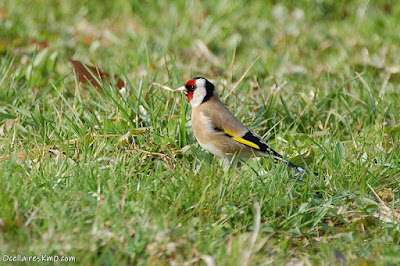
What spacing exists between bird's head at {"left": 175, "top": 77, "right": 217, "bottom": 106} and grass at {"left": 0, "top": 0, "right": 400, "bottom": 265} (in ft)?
0.40

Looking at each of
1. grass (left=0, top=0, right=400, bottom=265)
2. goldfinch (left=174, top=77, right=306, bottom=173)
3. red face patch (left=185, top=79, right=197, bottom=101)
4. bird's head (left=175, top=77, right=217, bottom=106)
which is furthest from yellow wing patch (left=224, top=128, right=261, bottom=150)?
red face patch (left=185, top=79, right=197, bottom=101)

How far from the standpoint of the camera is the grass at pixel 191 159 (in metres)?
3.12

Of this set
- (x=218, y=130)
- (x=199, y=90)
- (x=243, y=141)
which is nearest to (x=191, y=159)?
(x=218, y=130)

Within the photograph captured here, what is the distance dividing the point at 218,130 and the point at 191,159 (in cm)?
30

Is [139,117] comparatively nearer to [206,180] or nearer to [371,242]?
[206,180]

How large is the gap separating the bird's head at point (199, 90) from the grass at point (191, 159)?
0.40 ft

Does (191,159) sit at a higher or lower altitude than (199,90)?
lower

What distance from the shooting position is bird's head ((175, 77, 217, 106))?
15.2 feet

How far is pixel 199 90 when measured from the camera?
15.3 feet

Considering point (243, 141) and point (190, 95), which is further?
point (190, 95)

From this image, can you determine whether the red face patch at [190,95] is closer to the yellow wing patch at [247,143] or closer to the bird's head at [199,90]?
the bird's head at [199,90]

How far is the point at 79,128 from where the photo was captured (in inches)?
175

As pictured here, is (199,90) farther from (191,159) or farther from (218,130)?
(191,159)

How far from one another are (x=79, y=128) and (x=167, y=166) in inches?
32.7
